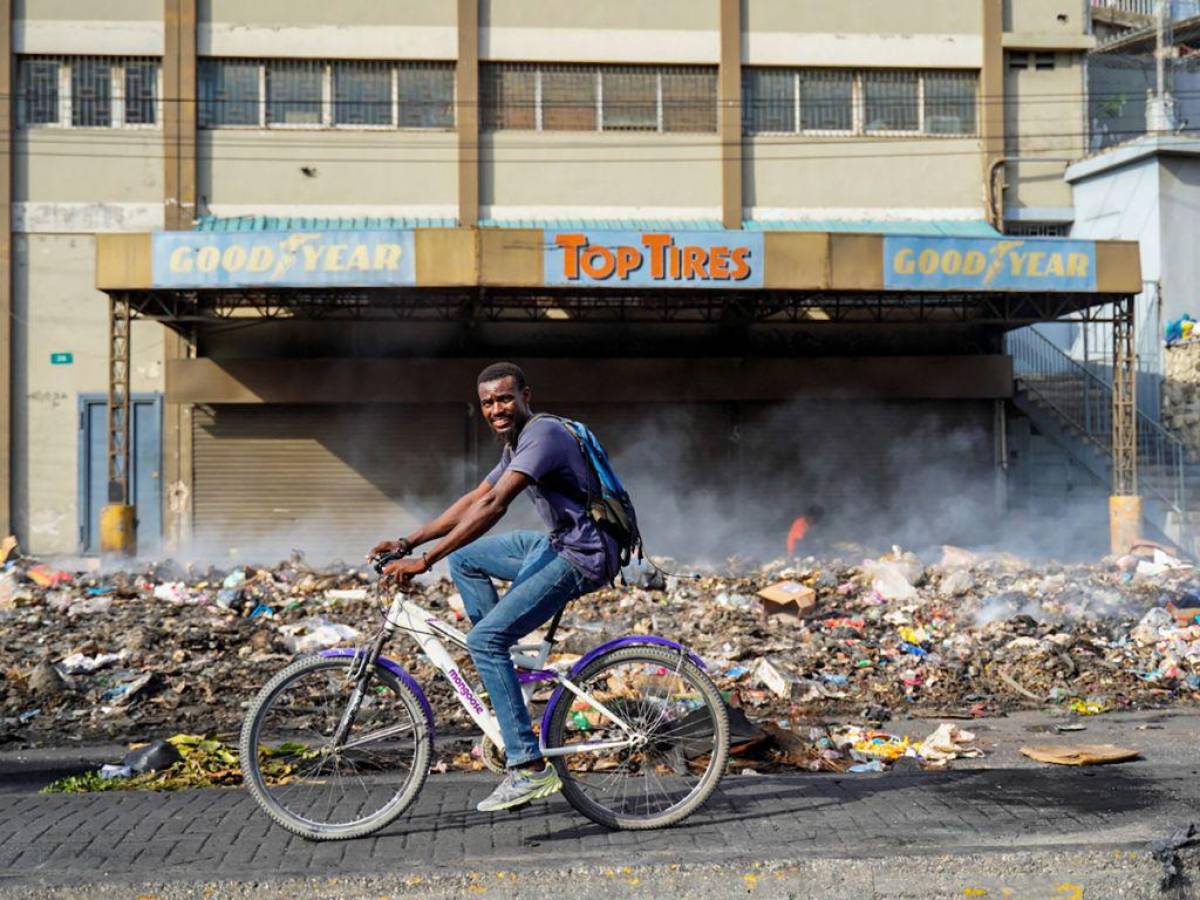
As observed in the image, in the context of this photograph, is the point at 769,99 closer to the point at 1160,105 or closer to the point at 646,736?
the point at 1160,105

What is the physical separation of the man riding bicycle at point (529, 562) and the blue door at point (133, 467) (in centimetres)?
1815

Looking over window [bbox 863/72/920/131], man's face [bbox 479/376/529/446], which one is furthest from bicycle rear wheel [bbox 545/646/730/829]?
window [bbox 863/72/920/131]

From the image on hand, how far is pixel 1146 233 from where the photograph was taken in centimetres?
2323

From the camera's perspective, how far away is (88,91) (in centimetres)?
2195

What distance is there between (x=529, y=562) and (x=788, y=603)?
7.64m

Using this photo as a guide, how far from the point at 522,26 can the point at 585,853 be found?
65.9ft

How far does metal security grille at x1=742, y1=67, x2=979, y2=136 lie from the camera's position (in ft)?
75.6

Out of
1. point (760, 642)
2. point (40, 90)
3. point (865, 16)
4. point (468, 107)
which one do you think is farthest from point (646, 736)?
point (40, 90)

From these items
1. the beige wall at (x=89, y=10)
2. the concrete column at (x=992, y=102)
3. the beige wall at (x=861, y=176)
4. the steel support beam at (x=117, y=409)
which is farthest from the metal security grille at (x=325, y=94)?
the concrete column at (x=992, y=102)

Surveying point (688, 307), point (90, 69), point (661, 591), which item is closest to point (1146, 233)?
point (688, 307)

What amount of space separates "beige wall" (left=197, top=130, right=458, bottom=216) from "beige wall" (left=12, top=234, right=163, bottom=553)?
8.85 ft

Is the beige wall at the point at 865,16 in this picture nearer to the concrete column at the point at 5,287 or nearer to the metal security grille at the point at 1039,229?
the metal security grille at the point at 1039,229

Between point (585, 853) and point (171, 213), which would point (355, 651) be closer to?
point (585, 853)

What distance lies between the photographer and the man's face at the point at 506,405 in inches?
198
